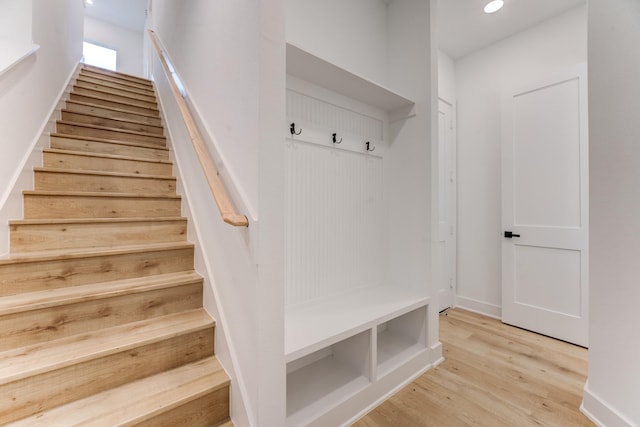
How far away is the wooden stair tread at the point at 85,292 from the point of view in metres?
1.25

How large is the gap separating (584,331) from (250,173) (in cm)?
296

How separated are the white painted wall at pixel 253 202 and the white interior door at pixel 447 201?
240 cm

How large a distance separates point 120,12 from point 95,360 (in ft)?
23.4

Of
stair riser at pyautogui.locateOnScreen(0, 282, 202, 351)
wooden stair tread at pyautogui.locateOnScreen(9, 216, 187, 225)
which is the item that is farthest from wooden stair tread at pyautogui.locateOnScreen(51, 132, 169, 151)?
stair riser at pyautogui.locateOnScreen(0, 282, 202, 351)

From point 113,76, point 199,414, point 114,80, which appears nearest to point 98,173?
point 199,414

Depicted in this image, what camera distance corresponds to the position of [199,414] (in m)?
1.23

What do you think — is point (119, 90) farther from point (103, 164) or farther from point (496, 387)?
point (496, 387)

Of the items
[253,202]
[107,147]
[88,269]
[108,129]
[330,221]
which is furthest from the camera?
[108,129]

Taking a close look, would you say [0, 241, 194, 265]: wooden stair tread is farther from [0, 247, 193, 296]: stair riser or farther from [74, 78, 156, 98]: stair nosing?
[74, 78, 156, 98]: stair nosing

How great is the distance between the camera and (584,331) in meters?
2.30

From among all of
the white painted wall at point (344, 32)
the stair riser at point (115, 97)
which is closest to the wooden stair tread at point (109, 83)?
the stair riser at point (115, 97)

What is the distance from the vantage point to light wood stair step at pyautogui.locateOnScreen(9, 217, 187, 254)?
152 cm

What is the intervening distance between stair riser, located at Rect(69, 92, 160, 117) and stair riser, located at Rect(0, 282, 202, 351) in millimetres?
2440

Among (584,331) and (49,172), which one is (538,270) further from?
(49,172)
